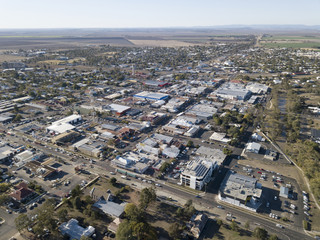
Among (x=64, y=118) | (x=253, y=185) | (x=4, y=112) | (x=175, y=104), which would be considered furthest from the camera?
(x=175, y=104)

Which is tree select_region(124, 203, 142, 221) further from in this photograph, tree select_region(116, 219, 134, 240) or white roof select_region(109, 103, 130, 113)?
white roof select_region(109, 103, 130, 113)

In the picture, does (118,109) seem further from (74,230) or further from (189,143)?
(74,230)

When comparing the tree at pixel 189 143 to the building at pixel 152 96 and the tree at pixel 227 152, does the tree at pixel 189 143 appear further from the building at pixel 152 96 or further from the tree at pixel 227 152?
the building at pixel 152 96

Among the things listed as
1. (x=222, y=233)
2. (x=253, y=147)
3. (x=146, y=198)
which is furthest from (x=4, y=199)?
(x=253, y=147)

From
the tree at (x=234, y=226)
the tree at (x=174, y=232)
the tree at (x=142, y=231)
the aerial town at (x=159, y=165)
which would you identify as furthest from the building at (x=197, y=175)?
the tree at (x=142, y=231)

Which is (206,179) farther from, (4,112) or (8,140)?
(4,112)

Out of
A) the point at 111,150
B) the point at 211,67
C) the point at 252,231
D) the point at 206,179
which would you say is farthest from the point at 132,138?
the point at 211,67

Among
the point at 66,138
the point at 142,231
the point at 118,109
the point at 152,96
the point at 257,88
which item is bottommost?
the point at 66,138
